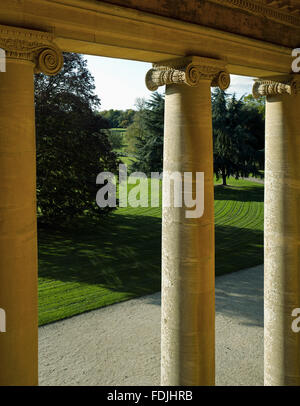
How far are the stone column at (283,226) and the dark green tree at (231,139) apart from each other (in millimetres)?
134462

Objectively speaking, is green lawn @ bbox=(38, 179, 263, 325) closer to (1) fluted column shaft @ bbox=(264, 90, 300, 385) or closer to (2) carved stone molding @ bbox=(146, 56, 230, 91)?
(1) fluted column shaft @ bbox=(264, 90, 300, 385)

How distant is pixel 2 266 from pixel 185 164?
34.3ft

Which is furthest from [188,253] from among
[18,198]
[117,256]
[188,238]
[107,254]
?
[107,254]

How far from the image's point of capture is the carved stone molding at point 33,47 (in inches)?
656

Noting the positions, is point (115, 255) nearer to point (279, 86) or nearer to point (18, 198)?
point (279, 86)

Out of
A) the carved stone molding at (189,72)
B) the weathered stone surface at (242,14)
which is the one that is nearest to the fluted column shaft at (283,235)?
the weathered stone surface at (242,14)

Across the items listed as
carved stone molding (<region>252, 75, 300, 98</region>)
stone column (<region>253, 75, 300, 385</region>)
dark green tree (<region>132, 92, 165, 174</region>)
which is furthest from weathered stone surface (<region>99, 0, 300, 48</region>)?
dark green tree (<region>132, 92, 165, 174</region>)

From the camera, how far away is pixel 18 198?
17344 millimetres

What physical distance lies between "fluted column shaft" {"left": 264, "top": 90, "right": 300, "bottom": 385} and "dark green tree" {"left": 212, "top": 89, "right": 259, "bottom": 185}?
441ft

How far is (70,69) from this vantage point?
99.5m

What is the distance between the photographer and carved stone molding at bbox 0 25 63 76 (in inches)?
656

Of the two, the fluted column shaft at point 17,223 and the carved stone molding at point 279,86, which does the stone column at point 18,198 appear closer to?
the fluted column shaft at point 17,223

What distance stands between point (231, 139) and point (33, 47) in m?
151
